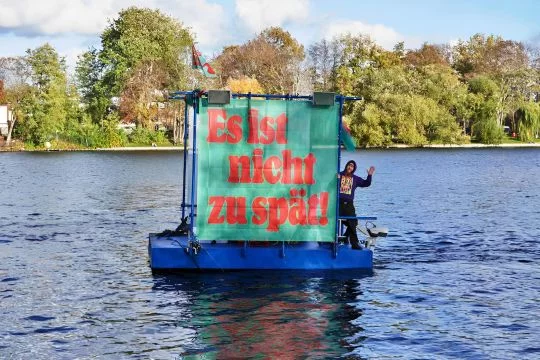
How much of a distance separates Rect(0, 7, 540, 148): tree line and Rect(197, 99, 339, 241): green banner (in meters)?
93.3

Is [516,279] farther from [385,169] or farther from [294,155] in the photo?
[385,169]

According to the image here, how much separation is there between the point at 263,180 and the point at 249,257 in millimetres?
2331

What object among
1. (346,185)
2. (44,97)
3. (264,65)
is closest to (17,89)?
(44,97)

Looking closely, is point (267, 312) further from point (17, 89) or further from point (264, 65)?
point (264, 65)

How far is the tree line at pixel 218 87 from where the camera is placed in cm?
12425

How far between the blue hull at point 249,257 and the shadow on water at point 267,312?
30cm

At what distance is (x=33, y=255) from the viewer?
92.3 ft

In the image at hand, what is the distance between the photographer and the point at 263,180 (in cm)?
2283

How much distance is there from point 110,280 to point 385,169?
5801 centimetres

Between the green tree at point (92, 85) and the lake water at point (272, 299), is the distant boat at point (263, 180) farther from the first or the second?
the green tree at point (92, 85)

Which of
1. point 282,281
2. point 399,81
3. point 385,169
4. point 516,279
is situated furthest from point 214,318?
point 399,81

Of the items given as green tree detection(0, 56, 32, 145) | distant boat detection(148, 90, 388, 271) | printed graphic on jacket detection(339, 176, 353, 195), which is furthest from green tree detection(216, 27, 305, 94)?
distant boat detection(148, 90, 388, 271)

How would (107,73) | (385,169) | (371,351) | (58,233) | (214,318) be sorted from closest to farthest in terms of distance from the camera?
(371,351) → (214,318) → (58,233) → (385,169) → (107,73)

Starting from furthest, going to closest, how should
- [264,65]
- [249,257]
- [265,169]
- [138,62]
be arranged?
[264,65] → [138,62] → [249,257] → [265,169]
